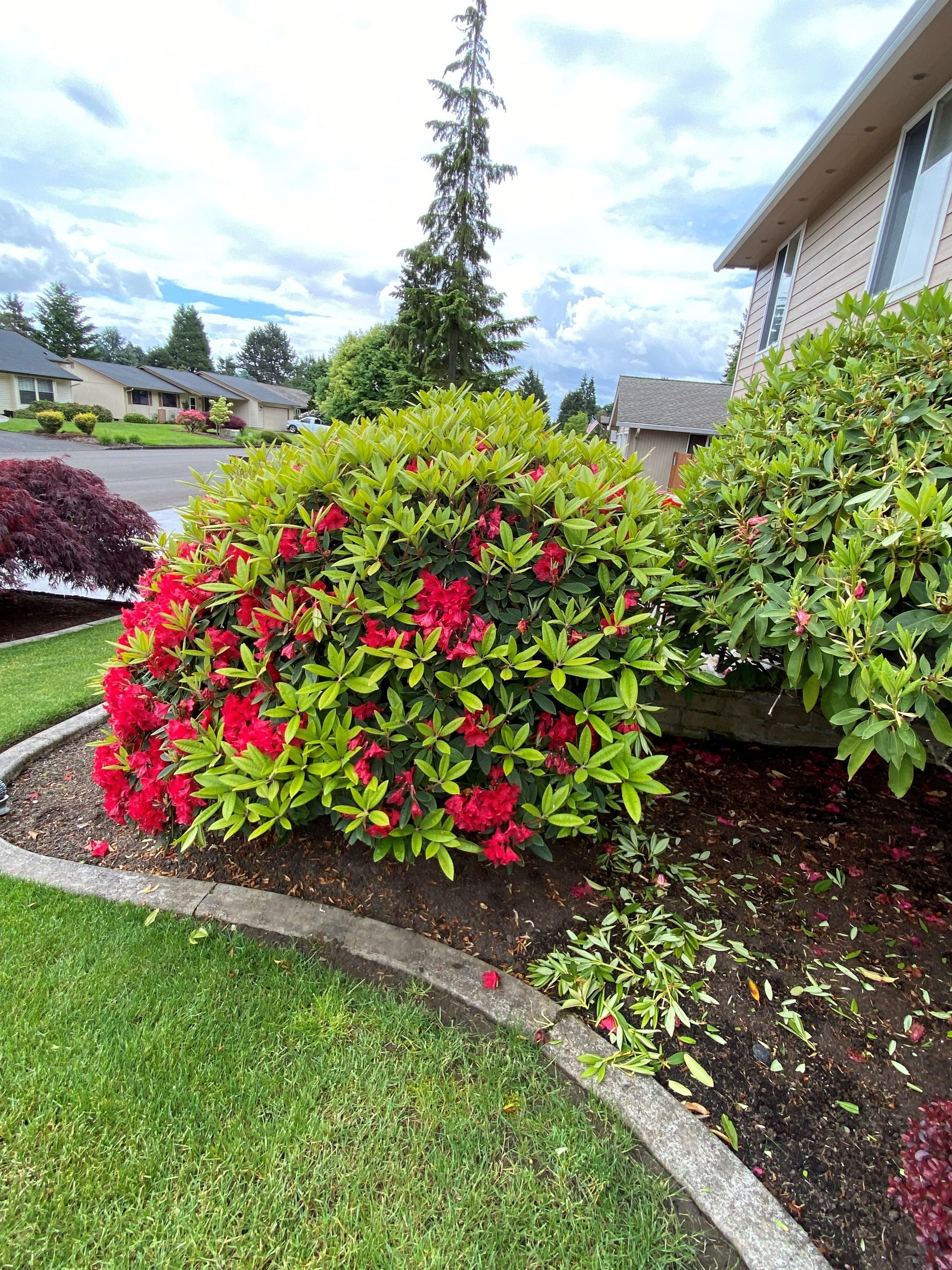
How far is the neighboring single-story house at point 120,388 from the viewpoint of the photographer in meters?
45.5

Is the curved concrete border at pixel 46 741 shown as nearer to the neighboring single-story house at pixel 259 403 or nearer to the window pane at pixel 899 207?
the window pane at pixel 899 207

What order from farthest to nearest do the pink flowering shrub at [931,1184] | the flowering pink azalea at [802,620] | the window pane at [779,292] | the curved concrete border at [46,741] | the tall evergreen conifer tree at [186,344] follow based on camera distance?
the tall evergreen conifer tree at [186,344] < the window pane at [779,292] < the curved concrete border at [46,741] < the flowering pink azalea at [802,620] < the pink flowering shrub at [931,1184]

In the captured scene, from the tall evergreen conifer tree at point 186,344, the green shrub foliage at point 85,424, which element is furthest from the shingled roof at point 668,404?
the tall evergreen conifer tree at point 186,344

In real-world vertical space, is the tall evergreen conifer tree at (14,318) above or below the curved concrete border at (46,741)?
above

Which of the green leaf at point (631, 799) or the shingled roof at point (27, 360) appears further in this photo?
the shingled roof at point (27, 360)

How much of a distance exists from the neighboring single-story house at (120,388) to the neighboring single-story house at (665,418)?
39951 mm

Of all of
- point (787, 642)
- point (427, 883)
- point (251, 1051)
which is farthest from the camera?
point (427, 883)

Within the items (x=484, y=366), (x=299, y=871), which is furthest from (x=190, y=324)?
(x=299, y=871)

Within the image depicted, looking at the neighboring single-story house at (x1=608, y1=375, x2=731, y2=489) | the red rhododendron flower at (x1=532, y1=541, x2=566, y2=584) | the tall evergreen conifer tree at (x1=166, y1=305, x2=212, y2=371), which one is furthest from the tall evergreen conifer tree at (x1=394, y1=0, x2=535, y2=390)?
the tall evergreen conifer tree at (x1=166, y1=305, x2=212, y2=371)

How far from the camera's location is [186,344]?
70.1 m

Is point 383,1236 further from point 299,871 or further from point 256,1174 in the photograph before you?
point 299,871

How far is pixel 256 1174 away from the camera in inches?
56.4

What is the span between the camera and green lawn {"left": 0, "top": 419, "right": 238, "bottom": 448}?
106ft

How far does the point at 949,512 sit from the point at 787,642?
52 centimetres
